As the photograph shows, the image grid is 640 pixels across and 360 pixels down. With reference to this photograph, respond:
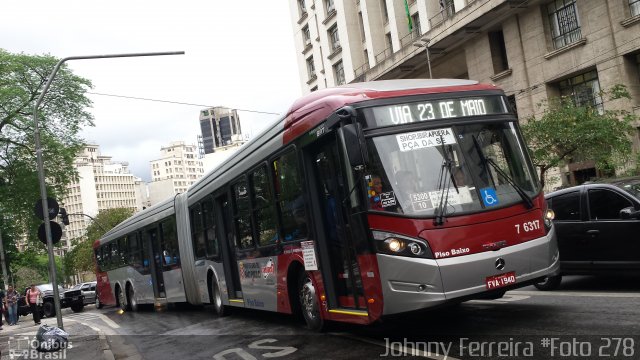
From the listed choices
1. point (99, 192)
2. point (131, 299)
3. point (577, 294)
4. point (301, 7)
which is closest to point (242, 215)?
point (577, 294)

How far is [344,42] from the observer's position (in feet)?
147

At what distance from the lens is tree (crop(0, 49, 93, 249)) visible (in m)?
33.6

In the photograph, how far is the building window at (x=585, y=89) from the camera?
25656 mm

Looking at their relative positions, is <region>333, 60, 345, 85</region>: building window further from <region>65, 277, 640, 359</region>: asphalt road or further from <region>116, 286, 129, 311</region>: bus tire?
<region>65, 277, 640, 359</region>: asphalt road

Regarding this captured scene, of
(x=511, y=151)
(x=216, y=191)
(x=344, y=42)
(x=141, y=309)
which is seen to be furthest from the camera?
(x=344, y=42)

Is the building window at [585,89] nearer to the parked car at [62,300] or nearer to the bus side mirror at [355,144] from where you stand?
the bus side mirror at [355,144]

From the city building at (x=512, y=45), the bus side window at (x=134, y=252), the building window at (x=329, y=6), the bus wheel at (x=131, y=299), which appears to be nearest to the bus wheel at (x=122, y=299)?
the bus wheel at (x=131, y=299)

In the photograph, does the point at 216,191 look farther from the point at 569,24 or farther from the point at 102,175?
the point at 102,175

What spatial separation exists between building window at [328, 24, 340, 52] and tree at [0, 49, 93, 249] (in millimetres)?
18693

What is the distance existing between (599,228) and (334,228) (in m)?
4.12

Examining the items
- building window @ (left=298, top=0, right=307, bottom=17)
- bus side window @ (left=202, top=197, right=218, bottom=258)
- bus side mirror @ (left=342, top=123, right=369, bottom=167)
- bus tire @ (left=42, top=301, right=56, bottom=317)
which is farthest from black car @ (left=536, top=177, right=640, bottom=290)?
building window @ (left=298, top=0, right=307, bottom=17)

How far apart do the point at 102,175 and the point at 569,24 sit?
146 meters

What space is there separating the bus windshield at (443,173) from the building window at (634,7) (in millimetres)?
20341

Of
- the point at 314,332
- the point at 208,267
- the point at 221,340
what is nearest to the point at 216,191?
the point at 208,267
